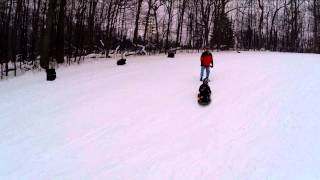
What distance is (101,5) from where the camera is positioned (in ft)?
132

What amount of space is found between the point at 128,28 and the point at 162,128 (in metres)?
37.1

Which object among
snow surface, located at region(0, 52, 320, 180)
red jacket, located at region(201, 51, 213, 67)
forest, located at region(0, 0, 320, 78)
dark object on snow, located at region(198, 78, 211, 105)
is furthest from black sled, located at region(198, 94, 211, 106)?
forest, located at region(0, 0, 320, 78)

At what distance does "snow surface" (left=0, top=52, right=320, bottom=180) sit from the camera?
10.7 meters

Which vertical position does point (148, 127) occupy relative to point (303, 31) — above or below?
below

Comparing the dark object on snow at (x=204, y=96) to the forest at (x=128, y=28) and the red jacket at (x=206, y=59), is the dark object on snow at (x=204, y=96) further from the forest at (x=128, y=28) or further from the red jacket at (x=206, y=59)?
the forest at (x=128, y=28)

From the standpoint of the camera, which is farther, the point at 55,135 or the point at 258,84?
the point at 258,84

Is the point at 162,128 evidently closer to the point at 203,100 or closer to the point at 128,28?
the point at 203,100

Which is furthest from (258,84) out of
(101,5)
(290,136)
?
(101,5)

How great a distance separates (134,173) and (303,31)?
179 ft

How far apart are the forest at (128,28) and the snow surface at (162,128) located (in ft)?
30.5

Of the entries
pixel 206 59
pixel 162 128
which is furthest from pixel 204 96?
pixel 206 59

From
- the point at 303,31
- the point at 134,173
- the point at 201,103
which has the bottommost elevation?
the point at 134,173

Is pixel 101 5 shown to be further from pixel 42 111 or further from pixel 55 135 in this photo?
pixel 55 135

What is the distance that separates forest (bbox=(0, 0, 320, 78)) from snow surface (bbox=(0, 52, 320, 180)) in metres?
9.29
